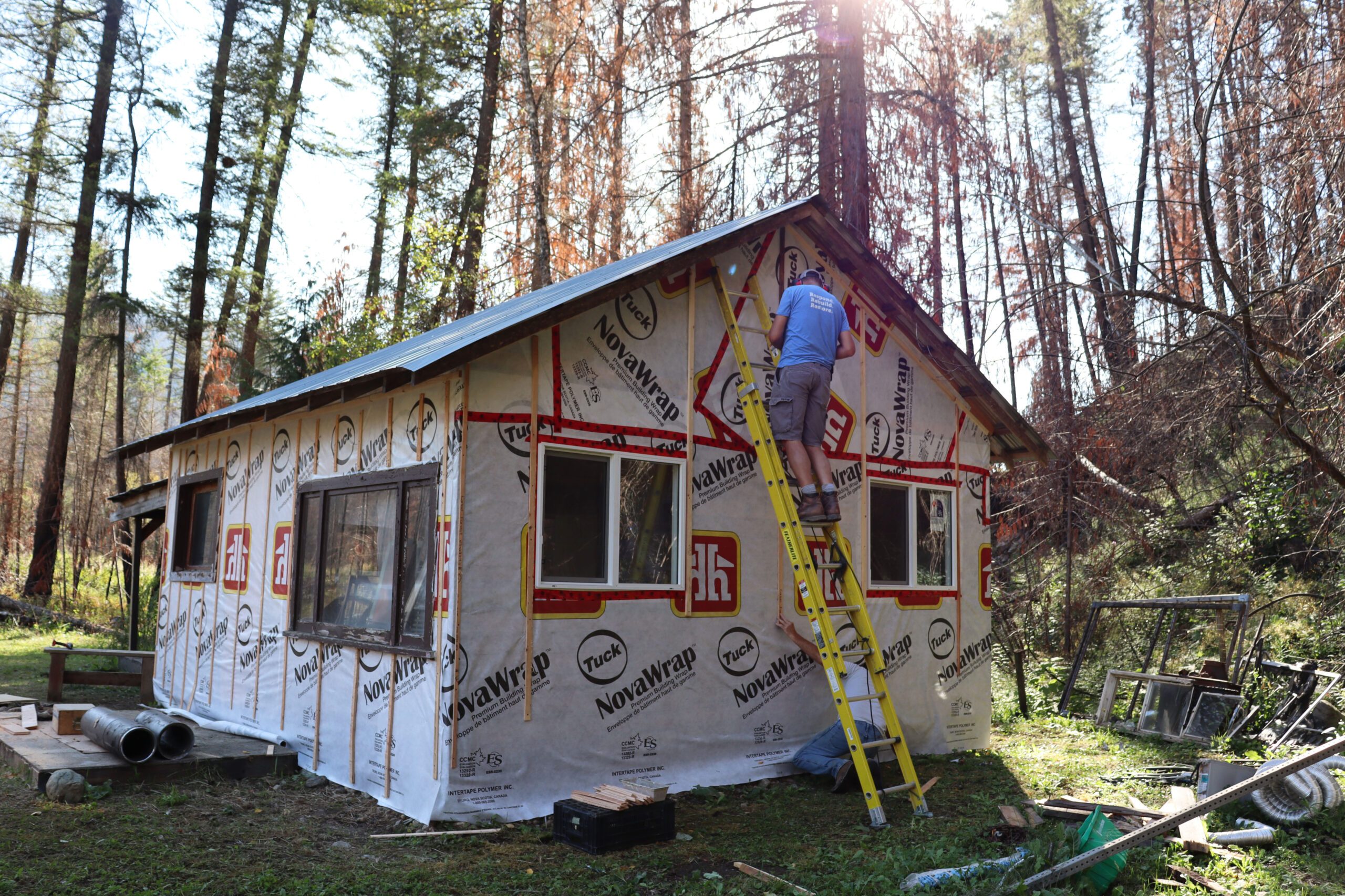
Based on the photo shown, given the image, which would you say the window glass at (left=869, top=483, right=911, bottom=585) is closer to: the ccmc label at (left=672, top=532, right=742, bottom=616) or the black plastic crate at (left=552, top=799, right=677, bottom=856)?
the ccmc label at (left=672, top=532, right=742, bottom=616)

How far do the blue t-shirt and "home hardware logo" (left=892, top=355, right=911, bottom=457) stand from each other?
169 cm

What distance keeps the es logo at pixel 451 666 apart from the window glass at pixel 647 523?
4.34ft

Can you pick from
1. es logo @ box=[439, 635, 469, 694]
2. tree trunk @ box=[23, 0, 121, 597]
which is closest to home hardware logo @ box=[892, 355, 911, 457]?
es logo @ box=[439, 635, 469, 694]

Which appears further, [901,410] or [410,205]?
[410,205]

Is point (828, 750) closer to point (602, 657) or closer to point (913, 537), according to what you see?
point (602, 657)

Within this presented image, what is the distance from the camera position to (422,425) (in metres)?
6.33

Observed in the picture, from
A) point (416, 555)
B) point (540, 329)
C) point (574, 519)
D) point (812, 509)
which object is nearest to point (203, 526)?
point (416, 555)

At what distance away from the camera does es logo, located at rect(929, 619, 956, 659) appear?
8.63 m

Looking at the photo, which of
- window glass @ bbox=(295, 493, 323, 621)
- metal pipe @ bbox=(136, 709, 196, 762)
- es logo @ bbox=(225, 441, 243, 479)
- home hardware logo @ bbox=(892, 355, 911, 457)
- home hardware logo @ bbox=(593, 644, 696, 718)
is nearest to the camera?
home hardware logo @ bbox=(593, 644, 696, 718)

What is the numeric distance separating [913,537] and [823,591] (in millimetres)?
1357

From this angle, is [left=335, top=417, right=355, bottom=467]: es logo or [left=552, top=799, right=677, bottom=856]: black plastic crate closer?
[left=552, top=799, right=677, bottom=856]: black plastic crate

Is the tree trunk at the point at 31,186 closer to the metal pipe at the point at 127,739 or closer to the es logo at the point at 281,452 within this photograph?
the es logo at the point at 281,452

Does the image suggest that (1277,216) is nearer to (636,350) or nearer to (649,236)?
(636,350)

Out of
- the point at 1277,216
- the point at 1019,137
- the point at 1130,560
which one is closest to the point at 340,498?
the point at 1277,216
